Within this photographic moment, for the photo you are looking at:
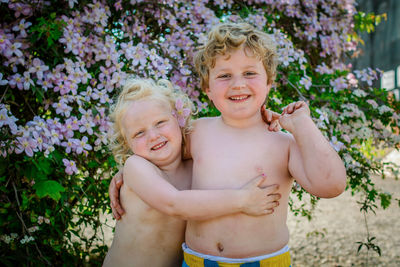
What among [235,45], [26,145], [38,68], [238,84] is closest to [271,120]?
[238,84]

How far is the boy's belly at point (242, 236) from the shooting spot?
54.7 inches

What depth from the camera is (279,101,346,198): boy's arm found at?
1.30 metres

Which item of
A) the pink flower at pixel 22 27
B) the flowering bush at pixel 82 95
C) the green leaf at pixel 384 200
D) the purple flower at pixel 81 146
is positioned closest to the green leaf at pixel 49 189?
the flowering bush at pixel 82 95

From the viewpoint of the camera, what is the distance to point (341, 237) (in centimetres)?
373

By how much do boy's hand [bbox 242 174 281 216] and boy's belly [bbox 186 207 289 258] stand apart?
4cm

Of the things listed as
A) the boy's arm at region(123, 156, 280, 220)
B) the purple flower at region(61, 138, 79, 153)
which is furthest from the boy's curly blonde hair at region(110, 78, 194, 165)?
the boy's arm at region(123, 156, 280, 220)

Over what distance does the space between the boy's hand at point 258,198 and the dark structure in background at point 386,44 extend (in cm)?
956

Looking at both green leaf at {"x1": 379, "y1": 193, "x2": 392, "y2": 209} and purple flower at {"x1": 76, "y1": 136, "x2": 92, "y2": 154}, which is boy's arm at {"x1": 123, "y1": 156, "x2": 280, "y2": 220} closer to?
purple flower at {"x1": 76, "y1": 136, "x2": 92, "y2": 154}

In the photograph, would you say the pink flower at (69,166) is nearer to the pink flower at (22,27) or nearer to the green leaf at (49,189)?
the green leaf at (49,189)

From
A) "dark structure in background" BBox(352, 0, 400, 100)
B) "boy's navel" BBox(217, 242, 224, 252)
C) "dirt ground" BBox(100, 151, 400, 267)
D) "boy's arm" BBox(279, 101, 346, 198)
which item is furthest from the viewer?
"dark structure in background" BBox(352, 0, 400, 100)

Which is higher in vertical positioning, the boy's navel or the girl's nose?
the girl's nose

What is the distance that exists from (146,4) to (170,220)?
1465mm

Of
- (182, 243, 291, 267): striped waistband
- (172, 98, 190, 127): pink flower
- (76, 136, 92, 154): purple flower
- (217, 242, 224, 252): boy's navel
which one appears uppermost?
(172, 98, 190, 127): pink flower

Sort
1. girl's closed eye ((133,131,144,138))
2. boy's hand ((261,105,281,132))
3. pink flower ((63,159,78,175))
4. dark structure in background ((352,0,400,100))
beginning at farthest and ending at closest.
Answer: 1. dark structure in background ((352,0,400,100))
2. pink flower ((63,159,78,175))
3. girl's closed eye ((133,131,144,138))
4. boy's hand ((261,105,281,132))
